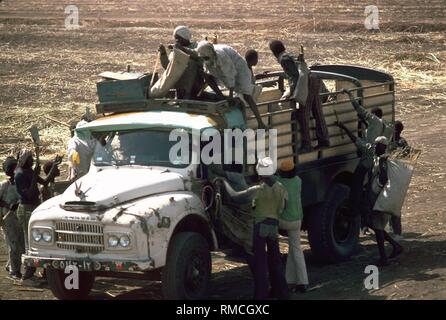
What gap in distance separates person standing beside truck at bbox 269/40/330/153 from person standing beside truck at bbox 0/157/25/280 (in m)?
3.75

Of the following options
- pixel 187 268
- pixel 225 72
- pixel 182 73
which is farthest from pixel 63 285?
pixel 225 72

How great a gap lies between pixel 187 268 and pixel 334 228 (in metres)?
3.45

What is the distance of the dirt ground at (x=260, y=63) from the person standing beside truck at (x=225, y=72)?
8.05ft

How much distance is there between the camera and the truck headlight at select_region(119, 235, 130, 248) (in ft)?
Answer: 39.1

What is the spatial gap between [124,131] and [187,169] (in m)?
1.00

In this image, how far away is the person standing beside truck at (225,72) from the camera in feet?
45.5

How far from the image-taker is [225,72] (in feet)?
46.0

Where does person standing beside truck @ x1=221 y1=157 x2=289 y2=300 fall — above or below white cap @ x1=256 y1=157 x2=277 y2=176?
below

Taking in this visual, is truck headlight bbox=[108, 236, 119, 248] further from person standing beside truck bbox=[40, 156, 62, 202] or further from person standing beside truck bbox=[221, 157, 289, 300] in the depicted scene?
person standing beside truck bbox=[40, 156, 62, 202]

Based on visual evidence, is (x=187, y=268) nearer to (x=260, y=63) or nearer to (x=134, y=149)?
(x=134, y=149)

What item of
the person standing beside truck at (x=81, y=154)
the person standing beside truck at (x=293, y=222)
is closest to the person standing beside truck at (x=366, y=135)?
the person standing beside truck at (x=293, y=222)

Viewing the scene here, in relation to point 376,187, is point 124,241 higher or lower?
higher

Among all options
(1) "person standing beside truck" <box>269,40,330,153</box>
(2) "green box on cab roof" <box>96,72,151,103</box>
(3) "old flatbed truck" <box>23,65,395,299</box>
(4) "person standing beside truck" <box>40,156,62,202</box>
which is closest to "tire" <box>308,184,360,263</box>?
(3) "old flatbed truck" <box>23,65,395,299</box>

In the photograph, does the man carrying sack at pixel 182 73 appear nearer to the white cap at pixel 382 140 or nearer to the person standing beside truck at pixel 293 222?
the person standing beside truck at pixel 293 222
